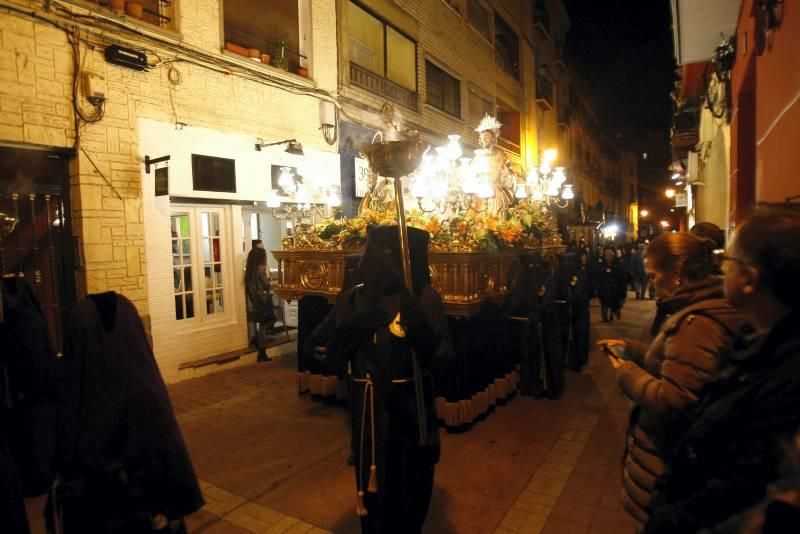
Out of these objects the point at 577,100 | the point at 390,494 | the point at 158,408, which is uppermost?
the point at 577,100

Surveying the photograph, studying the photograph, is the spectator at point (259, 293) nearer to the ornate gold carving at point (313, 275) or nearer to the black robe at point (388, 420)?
the ornate gold carving at point (313, 275)

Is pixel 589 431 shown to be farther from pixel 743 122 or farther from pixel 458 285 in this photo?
pixel 743 122

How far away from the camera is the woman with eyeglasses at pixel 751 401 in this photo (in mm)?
1354

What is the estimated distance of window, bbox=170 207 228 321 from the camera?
8.15 metres

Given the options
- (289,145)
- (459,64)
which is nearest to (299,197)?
(289,145)

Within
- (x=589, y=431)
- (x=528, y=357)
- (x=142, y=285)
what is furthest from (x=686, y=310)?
(x=142, y=285)

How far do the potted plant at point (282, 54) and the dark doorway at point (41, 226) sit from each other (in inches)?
172

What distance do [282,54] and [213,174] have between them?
301 centimetres

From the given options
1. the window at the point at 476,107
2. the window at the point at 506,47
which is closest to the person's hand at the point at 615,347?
the window at the point at 476,107

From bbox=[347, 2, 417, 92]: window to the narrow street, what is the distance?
8.43m

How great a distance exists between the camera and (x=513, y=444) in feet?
17.0

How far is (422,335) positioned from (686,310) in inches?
56.4

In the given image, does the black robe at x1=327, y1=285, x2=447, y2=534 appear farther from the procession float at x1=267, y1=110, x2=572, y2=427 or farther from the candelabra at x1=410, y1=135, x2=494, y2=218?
the candelabra at x1=410, y1=135, x2=494, y2=218

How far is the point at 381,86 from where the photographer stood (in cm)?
1244
